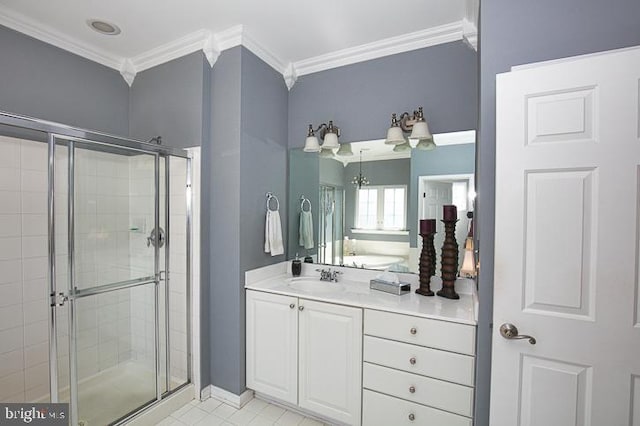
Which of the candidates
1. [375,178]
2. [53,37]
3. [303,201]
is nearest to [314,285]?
[303,201]

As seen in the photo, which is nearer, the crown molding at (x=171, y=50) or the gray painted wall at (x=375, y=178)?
the crown molding at (x=171, y=50)

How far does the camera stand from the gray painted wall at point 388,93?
6.80 feet

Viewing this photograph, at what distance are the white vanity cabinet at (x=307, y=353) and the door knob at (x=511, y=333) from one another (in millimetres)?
784

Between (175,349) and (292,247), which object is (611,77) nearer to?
(292,247)

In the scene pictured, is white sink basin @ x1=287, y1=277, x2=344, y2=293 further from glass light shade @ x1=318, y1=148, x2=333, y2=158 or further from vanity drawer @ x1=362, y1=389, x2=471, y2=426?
glass light shade @ x1=318, y1=148, x2=333, y2=158

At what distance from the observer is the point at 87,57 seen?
7.82 ft

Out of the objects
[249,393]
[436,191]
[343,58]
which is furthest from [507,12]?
[249,393]

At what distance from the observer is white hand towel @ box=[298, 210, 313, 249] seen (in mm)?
2695

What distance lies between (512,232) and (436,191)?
1013 millimetres

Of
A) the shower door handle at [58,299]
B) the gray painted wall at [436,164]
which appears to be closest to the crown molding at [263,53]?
the gray painted wall at [436,164]

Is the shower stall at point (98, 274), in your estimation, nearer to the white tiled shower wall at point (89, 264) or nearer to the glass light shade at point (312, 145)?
the white tiled shower wall at point (89, 264)

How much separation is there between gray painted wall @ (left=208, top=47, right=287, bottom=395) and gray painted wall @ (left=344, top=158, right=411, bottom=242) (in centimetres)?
71

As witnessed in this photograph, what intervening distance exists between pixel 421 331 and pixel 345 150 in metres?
1.48

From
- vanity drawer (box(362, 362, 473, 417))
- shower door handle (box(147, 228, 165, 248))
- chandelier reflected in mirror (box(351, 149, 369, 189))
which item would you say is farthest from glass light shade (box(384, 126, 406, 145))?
shower door handle (box(147, 228, 165, 248))
